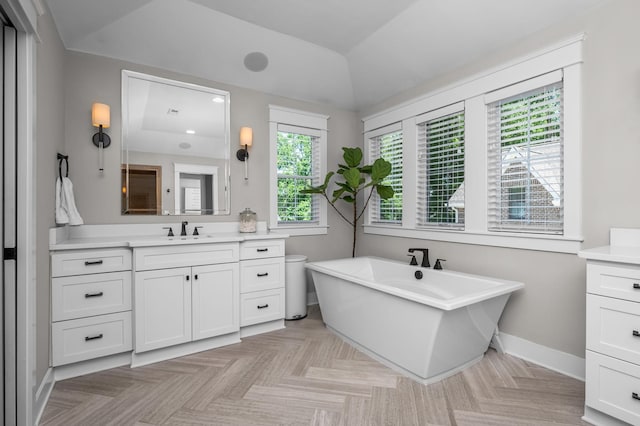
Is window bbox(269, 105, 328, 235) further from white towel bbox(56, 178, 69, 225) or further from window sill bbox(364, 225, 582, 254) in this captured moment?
white towel bbox(56, 178, 69, 225)

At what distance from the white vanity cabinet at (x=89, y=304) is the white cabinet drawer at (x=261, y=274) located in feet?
3.08

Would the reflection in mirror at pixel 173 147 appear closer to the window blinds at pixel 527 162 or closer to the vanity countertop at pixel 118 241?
the vanity countertop at pixel 118 241

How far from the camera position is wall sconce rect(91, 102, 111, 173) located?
8.84ft

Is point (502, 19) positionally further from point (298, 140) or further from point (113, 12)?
point (113, 12)

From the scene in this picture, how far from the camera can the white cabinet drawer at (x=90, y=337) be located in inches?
88.2

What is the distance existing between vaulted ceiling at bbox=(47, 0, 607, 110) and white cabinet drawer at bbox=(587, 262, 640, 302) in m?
1.79

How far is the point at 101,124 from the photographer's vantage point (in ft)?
8.92

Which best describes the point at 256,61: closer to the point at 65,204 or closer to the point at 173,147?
the point at 173,147

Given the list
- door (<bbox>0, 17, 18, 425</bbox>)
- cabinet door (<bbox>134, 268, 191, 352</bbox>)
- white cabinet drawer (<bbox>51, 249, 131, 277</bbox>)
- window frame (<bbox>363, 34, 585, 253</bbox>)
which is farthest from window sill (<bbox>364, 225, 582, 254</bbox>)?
door (<bbox>0, 17, 18, 425</bbox>)

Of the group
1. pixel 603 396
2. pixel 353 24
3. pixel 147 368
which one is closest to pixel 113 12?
pixel 353 24

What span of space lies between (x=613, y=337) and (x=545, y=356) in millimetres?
875

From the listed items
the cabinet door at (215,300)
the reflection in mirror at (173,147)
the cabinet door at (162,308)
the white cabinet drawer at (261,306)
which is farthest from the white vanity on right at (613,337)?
the reflection in mirror at (173,147)

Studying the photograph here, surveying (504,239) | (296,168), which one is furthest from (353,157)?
(504,239)

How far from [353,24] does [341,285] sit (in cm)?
249
